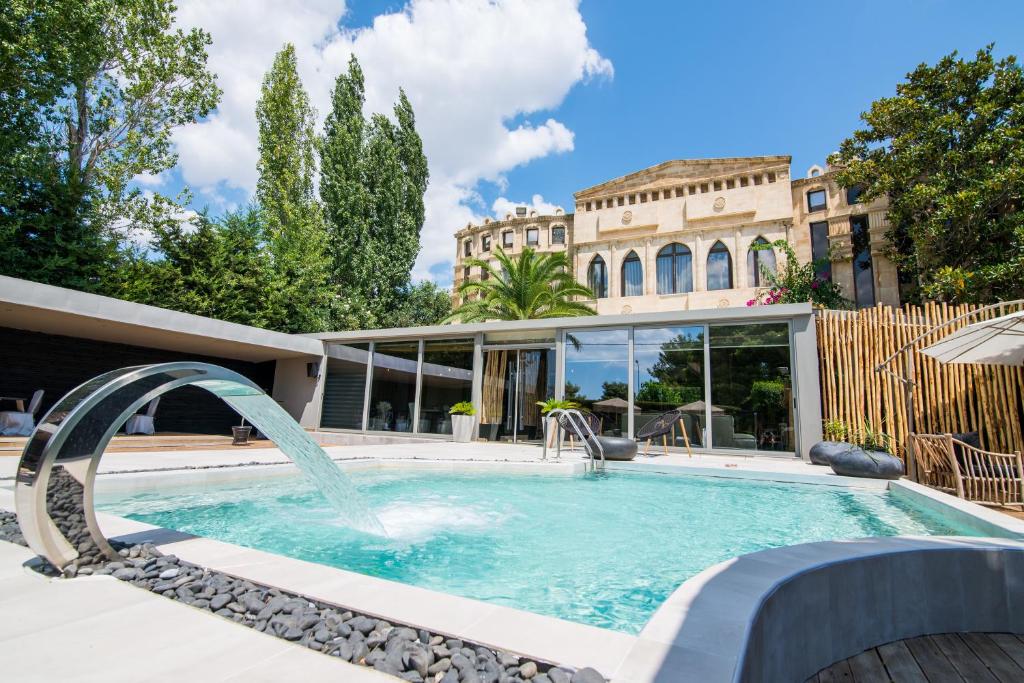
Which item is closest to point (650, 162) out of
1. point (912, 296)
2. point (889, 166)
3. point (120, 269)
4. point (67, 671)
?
point (889, 166)

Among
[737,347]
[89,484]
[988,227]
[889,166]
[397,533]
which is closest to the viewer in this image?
[89,484]

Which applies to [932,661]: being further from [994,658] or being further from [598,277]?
[598,277]

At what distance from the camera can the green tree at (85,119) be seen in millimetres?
13742

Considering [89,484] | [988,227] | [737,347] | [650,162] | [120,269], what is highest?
[650,162]

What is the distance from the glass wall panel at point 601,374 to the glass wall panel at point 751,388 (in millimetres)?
1644

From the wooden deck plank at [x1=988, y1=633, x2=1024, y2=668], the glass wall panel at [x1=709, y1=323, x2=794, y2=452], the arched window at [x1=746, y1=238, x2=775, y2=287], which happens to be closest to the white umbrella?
the glass wall panel at [x1=709, y1=323, x2=794, y2=452]

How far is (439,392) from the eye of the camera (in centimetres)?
1155

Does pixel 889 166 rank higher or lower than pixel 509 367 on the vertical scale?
higher

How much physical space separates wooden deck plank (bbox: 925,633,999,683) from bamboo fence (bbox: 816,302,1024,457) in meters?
6.84

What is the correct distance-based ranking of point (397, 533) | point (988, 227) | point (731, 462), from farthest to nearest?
point (988, 227) → point (731, 462) → point (397, 533)

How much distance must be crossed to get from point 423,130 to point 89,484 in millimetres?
24426

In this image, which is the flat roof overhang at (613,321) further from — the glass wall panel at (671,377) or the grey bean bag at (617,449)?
the grey bean bag at (617,449)

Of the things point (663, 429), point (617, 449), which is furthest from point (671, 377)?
point (617, 449)

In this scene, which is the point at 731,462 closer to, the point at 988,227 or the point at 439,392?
the point at 439,392
